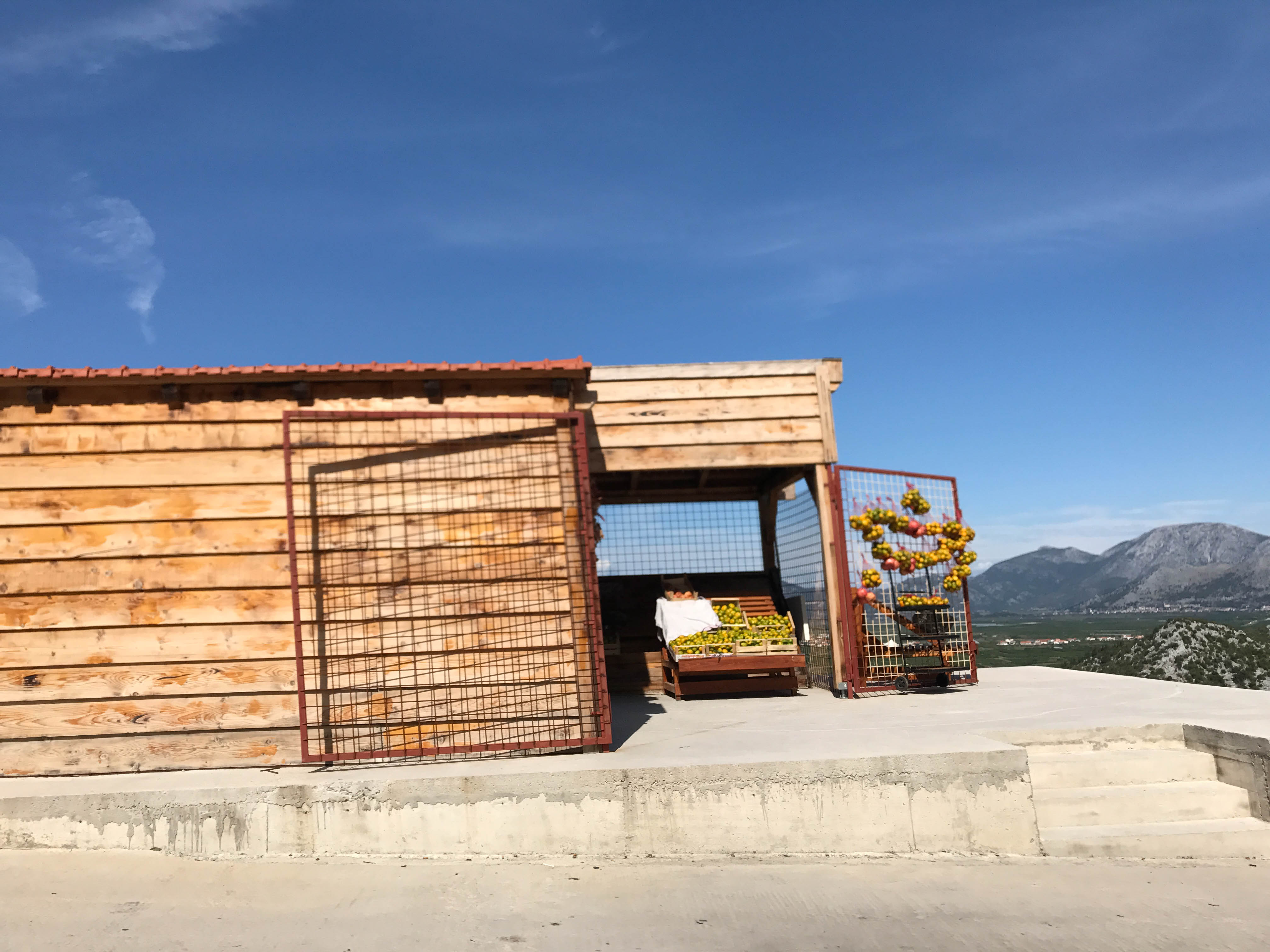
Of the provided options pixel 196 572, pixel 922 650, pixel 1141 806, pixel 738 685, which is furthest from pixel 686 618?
pixel 196 572

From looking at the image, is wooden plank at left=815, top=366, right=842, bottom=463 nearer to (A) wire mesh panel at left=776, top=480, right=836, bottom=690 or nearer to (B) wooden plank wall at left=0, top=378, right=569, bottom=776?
(A) wire mesh panel at left=776, top=480, right=836, bottom=690

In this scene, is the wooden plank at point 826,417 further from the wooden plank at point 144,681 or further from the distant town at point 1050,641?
the distant town at point 1050,641

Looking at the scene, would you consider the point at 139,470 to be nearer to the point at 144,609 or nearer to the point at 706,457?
the point at 144,609

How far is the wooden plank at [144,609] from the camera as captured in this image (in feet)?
24.9

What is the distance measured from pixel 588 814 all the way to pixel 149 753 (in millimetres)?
3797

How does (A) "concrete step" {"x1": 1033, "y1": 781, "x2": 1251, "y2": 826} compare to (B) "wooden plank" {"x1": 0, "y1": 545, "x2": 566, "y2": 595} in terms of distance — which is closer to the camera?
(A) "concrete step" {"x1": 1033, "y1": 781, "x2": 1251, "y2": 826}

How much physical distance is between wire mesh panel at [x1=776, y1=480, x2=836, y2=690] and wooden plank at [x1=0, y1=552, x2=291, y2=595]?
6619 mm

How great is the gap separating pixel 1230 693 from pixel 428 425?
886 cm

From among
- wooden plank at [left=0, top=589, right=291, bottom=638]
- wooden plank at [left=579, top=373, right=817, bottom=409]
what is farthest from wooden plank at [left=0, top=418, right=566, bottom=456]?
wooden plank at [left=579, top=373, right=817, bottom=409]

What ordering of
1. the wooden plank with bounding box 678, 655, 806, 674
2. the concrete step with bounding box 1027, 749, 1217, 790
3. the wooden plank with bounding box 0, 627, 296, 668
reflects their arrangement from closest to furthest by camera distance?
the concrete step with bounding box 1027, 749, 1217, 790
the wooden plank with bounding box 0, 627, 296, 668
the wooden plank with bounding box 678, 655, 806, 674

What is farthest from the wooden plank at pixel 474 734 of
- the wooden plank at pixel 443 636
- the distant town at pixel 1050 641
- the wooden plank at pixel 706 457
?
the distant town at pixel 1050 641

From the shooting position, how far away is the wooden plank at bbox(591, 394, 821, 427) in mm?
11023

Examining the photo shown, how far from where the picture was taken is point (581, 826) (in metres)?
6.48

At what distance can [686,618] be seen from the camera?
12305 millimetres
